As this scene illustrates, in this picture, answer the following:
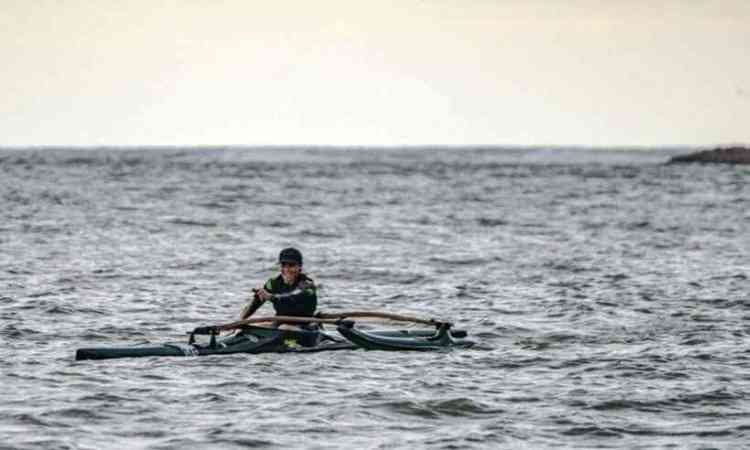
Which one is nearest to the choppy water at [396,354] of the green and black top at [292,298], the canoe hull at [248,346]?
the canoe hull at [248,346]

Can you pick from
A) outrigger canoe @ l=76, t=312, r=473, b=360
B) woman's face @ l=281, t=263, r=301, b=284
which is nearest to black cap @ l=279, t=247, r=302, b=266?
woman's face @ l=281, t=263, r=301, b=284

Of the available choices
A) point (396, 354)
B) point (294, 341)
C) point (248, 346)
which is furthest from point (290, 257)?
point (396, 354)

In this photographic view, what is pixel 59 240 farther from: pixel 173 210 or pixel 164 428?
pixel 164 428

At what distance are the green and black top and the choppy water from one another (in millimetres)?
834

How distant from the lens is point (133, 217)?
6631 centimetres

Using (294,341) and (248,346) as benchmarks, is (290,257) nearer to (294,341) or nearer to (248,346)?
(294,341)

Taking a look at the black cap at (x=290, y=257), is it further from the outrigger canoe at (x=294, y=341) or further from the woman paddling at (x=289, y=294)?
the outrigger canoe at (x=294, y=341)

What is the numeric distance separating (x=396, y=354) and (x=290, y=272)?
1.98 m

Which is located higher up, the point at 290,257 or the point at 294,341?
the point at 290,257

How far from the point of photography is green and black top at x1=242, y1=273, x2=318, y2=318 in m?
23.9

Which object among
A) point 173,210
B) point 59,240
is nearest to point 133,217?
point 173,210

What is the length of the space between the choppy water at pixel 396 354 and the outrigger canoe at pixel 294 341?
6.7 inches

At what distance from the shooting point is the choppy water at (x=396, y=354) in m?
18.1

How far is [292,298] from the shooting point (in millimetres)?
23906
